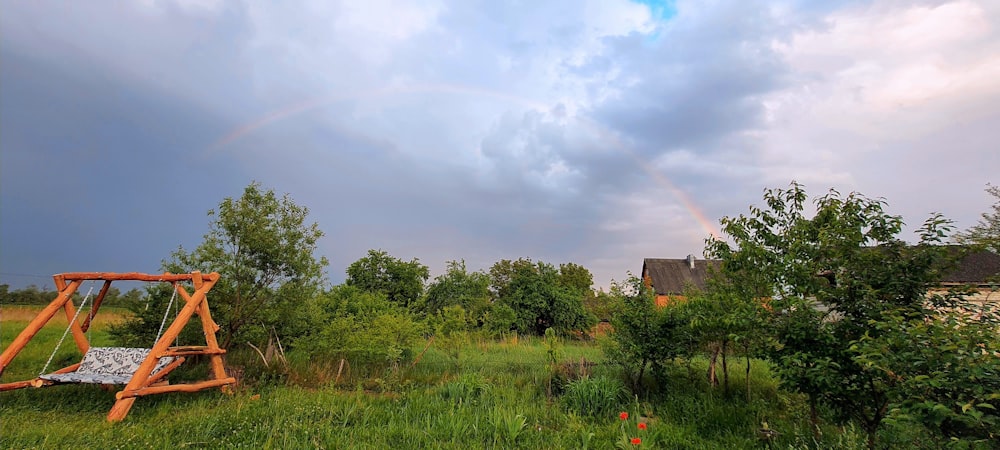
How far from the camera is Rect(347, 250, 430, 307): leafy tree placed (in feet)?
51.7

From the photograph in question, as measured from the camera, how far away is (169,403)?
5602mm

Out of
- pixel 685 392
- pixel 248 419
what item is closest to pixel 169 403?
pixel 248 419

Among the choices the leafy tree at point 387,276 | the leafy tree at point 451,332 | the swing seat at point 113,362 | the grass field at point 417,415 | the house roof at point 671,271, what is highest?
the house roof at point 671,271

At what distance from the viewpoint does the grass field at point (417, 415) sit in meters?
4.33

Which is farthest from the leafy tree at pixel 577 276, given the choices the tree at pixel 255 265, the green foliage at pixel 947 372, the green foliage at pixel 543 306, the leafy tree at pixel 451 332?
the green foliage at pixel 947 372

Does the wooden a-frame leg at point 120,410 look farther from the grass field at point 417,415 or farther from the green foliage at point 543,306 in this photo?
the green foliage at point 543,306

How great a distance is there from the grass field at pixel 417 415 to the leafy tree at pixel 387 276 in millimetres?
8351

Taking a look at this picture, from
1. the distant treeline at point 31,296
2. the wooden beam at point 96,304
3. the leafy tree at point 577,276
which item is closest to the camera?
the wooden beam at point 96,304

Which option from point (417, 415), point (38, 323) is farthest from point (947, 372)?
point (38, 323)

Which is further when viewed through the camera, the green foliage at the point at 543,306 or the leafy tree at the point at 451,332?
the green foliage at the point at 543,306

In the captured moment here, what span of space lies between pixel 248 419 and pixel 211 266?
364 cm

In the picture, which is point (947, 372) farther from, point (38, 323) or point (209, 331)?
point (38, 323)

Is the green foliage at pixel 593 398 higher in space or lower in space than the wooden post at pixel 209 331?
lower

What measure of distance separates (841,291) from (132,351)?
9175mm
